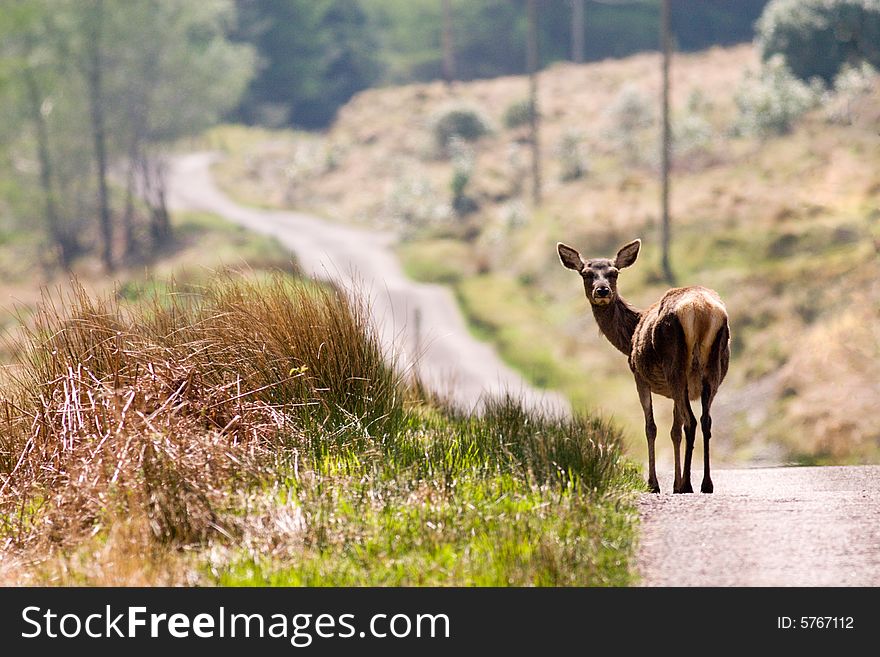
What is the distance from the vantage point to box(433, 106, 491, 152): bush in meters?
65.4

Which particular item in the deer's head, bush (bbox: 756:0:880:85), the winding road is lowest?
the winding road

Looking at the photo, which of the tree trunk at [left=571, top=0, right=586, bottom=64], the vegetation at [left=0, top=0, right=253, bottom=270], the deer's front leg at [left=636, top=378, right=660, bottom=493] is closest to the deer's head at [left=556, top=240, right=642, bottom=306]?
the deer's front leg at [left=636, top=378, right=660, bottom=493]

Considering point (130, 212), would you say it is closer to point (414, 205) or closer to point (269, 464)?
point (414, 205)

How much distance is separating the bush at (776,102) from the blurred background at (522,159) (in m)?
0.11

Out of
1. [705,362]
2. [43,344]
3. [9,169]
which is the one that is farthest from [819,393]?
[9,169]

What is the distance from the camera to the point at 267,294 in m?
9.76

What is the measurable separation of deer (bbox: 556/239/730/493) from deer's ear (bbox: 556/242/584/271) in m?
0.01

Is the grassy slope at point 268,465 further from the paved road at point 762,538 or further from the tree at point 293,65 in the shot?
the tree at point 293,65

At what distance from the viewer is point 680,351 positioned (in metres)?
8.46

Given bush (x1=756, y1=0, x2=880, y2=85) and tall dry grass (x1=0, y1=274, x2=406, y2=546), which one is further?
bush (x1=756, y1=0, x2=880, y2=85)

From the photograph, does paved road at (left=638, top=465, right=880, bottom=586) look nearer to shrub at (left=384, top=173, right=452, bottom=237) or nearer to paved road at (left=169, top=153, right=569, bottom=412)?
paved road at (left=169, top=153, right=569, bottom=412)

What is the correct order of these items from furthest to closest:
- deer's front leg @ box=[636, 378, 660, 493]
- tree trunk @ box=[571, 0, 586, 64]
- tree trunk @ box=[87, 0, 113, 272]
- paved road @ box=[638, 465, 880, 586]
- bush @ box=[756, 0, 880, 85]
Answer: tree trunk @ box=[571, 0, 586, 64] → tree trunk @ box=[87, 0, 113, 272] → bush @ box=[756, 0, 880, 85] → deer's front leg @ box=[636, 378, 660, 493] → paved road @ box=[638, 465, 880, 586]

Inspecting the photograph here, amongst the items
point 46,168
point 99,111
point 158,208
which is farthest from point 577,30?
point 46,168

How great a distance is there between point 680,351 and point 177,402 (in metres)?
3.66
